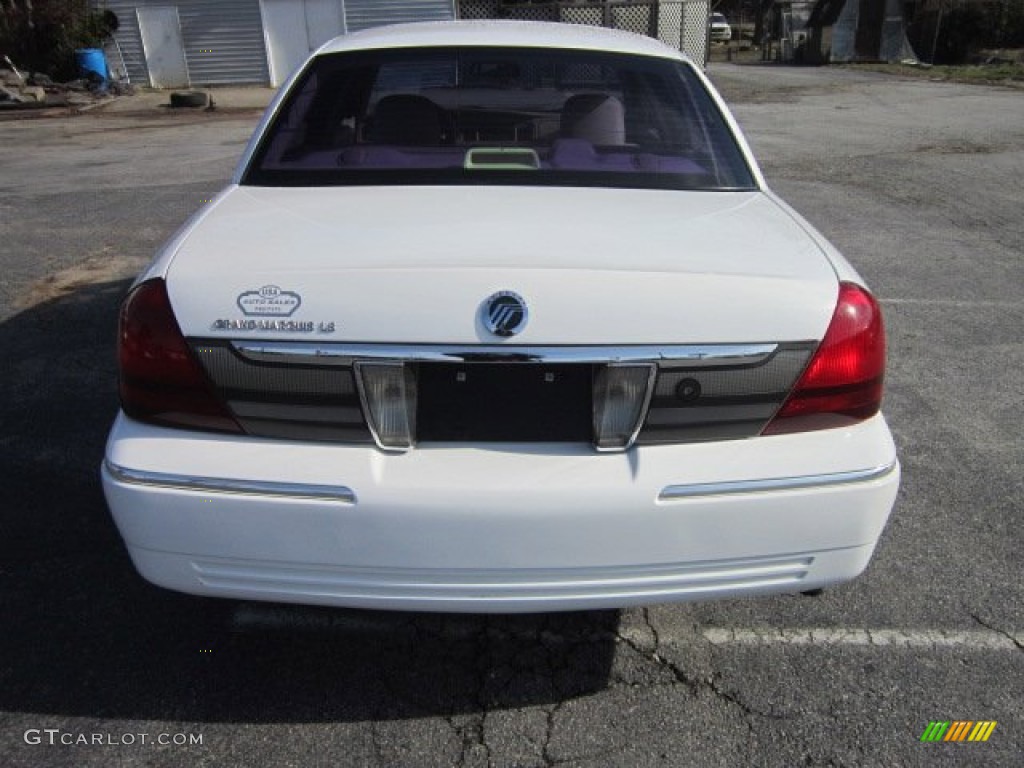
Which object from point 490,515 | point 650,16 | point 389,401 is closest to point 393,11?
point 650,16

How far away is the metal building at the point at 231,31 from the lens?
74.2 feet

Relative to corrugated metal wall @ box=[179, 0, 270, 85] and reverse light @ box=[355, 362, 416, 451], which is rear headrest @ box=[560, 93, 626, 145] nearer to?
reverse light @ box=[355, 362, 416, 451]

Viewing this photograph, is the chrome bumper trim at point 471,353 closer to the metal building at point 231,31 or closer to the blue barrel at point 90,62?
the metal building at point 231,31

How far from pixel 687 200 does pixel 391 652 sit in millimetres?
1624

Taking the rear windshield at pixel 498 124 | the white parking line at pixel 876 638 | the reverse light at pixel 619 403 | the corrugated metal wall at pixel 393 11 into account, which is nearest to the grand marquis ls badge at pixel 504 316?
the reverse light at pixel 619 403

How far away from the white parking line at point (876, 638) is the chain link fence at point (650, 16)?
17.1m

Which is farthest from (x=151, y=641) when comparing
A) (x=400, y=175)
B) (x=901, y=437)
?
(x=901, y=437)

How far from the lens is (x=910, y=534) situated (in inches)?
119

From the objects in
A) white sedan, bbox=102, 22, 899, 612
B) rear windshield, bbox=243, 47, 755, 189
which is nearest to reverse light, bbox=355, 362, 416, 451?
white sedan, bbox=102, 22, 899, 612

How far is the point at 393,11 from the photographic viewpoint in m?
22.5

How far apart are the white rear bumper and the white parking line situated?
0.58 meters

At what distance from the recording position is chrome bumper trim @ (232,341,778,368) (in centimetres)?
184

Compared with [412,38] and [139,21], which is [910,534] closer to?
[412,38]

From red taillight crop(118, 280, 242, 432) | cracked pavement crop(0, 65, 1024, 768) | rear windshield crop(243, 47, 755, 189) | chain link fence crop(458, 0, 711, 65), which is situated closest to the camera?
red taillight crop(118, 280, 242, 432)
